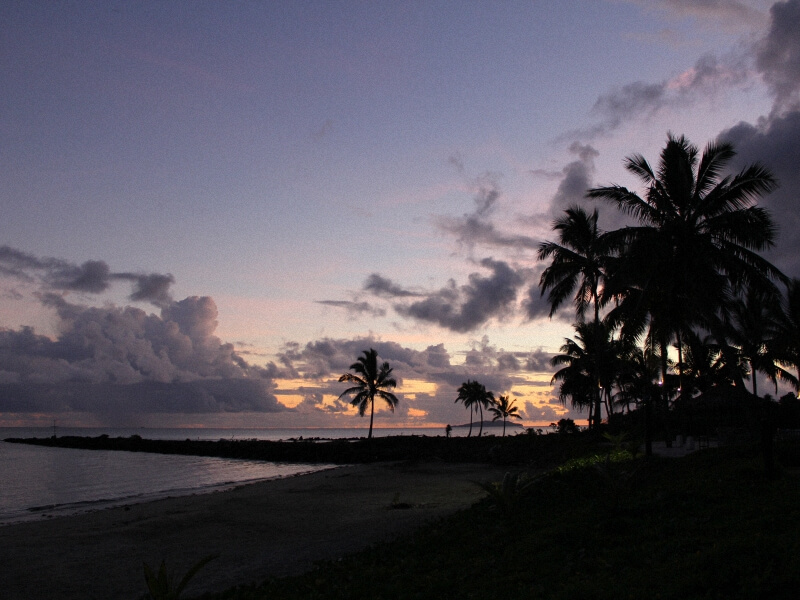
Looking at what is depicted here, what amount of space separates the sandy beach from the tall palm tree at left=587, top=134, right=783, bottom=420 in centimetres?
927

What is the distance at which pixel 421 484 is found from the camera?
26969 mm

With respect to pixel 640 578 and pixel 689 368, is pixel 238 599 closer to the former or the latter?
pixel 640 578

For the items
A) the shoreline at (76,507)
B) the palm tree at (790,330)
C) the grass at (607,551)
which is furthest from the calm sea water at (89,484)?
the palm tree at (790,330)

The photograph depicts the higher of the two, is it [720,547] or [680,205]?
[680,205]

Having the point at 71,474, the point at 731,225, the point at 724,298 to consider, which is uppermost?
the point at 731,225

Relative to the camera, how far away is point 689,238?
18281 mm

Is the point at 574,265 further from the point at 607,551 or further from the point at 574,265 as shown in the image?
the point at 607,551

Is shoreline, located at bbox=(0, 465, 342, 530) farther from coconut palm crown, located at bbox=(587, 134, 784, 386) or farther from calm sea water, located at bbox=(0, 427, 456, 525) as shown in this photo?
coconut palm crown, located at bbox=(587, 134, 784, 386)

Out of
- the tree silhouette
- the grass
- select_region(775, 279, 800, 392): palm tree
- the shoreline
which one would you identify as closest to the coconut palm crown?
the tree silhouette

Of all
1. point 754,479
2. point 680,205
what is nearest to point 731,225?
point 680,205

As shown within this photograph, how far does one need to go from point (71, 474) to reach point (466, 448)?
104ft

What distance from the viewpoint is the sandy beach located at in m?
11.1

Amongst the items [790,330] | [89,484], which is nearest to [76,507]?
[89,484]

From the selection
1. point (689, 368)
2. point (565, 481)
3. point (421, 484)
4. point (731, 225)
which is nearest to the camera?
point (565, 481)
